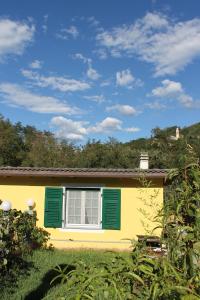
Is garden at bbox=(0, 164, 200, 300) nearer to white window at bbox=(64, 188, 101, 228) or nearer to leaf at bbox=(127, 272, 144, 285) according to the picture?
leaf at bbox=(127, 272, 144, 285)

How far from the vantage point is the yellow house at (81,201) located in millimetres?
12922

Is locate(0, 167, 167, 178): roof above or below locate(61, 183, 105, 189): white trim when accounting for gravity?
above

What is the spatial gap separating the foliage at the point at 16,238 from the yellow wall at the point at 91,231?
542mm

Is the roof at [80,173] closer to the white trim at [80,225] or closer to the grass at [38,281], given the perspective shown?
the white trim at [80,225]

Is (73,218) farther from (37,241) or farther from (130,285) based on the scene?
(130,285)

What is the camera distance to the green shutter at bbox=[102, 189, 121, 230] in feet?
42.4

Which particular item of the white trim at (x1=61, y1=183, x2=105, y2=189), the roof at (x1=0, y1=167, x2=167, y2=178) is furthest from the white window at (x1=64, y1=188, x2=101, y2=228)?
the roof at (x1=0, y1=167, x2=167, y2=178)

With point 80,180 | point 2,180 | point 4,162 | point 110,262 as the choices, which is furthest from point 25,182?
point 4,162

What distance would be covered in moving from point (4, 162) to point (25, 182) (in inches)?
954

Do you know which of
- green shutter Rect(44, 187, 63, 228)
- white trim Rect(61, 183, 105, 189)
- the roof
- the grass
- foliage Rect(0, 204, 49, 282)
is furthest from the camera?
white trim Rect(61, 183, 105, 189)

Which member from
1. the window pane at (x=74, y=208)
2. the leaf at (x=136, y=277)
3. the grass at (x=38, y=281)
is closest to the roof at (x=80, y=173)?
the window pane at (x=74, y=208)

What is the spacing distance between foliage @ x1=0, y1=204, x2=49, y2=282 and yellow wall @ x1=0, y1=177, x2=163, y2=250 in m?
0.54

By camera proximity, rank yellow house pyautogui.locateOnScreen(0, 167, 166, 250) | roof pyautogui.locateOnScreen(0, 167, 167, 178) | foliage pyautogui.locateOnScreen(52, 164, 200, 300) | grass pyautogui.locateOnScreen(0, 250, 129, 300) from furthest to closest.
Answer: yellow house pyautogui.locateOnScreen(0, 167, 166, 250), roof pyautogui.locateOnScreen(0, 167, 167, 178), grass pyautogui.locateOnScreen(0, 250, 129, 300), foliage pyautogui.locateOnScreen(52, 164, 200, 300)

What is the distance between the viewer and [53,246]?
13148mm
